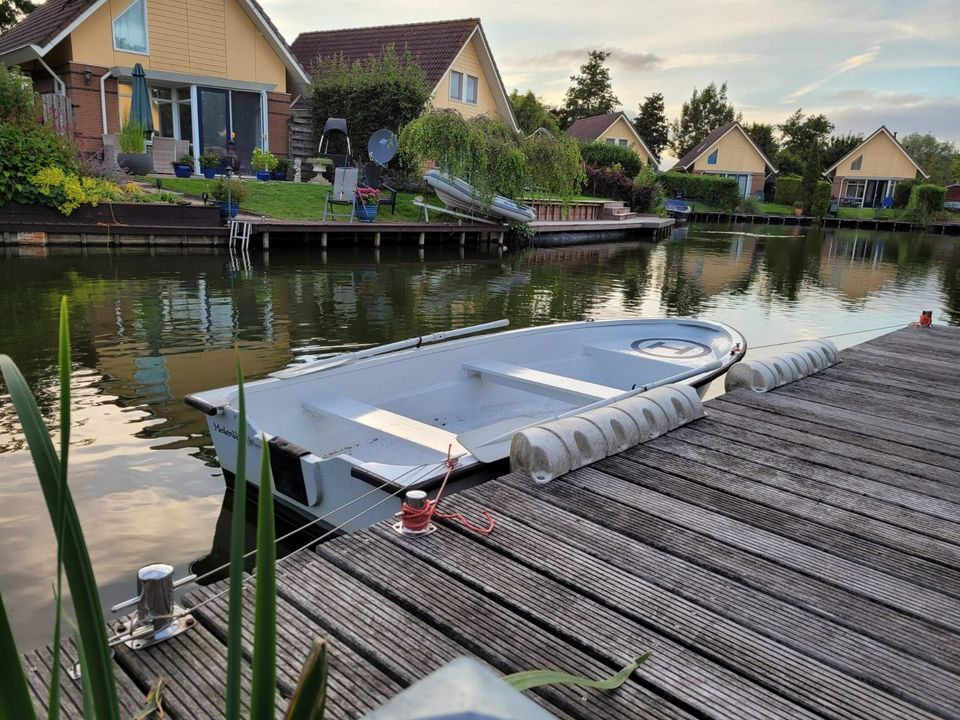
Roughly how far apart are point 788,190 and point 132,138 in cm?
4239

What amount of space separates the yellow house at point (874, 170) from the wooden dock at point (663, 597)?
5248cm

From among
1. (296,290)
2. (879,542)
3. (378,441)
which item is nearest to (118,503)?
(378,441)

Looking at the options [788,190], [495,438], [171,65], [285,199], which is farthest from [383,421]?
[788,190]

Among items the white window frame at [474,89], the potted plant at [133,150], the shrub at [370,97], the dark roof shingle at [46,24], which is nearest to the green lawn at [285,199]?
the potted plant at [133,150]

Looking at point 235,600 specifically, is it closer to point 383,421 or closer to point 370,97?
point 383,421

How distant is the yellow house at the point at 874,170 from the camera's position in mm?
48688

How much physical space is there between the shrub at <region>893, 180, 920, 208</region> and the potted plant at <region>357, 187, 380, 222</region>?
4102 cm

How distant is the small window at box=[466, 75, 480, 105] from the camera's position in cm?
2748

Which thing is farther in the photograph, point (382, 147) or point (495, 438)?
point (382, 147)

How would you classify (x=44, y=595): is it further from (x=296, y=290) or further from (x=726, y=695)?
(x=296, y=290)

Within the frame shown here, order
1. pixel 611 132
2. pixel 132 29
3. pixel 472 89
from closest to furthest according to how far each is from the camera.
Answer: pixel 132 29, pixel 472 89, pixel 611 132

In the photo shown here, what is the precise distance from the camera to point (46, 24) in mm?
19641

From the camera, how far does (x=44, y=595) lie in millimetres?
3412

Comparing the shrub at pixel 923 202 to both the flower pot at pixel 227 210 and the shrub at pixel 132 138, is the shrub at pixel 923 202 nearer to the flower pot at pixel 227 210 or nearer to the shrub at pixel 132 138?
the flower pot at pixel 227 210
